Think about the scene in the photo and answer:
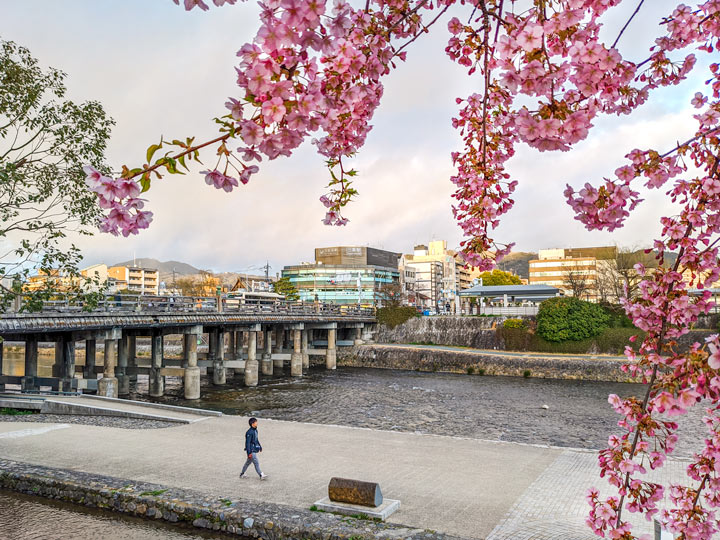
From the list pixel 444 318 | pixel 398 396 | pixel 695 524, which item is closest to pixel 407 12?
pixel 695 524

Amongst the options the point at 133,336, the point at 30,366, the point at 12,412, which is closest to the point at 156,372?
the point at 133,336

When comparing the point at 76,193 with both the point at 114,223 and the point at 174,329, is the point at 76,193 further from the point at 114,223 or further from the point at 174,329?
the point at 174,329

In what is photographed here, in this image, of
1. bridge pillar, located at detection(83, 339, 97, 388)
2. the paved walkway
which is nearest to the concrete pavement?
the paved walkway

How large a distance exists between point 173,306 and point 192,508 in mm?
25512

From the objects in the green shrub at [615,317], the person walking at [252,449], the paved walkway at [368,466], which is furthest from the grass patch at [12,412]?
the green shrub at [615,317]

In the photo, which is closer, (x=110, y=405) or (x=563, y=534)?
(x=563, y=534)

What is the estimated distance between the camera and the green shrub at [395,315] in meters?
61.9

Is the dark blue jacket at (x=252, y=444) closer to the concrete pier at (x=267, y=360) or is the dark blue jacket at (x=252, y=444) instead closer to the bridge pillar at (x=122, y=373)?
the bridge pillar at (x=122, y=373)

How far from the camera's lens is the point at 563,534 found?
944 centimetres

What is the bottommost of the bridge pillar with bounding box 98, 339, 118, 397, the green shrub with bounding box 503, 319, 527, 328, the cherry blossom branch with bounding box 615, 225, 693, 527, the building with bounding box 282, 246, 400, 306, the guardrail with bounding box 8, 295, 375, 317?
the bridge pillar with bounding box 98, 339, 118, 397

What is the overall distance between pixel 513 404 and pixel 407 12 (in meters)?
28.9

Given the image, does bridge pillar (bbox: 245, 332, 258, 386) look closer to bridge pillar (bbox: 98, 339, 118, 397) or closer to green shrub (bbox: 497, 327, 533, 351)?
bridge pillar (bbox: 98, 339, 118, 397)

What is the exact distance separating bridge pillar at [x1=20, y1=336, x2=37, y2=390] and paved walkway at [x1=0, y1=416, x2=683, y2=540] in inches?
309

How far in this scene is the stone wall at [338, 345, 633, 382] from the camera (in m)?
42.3
